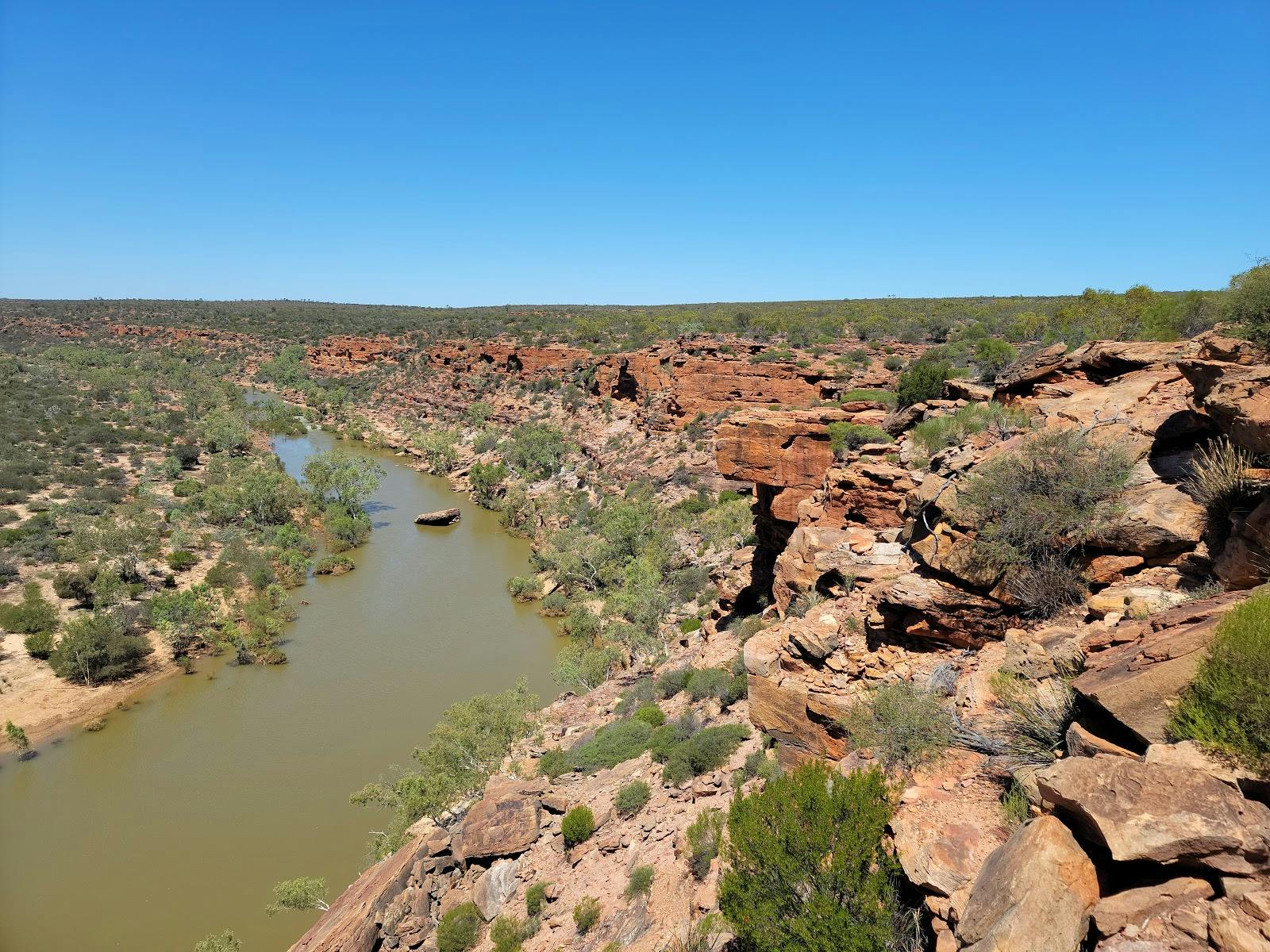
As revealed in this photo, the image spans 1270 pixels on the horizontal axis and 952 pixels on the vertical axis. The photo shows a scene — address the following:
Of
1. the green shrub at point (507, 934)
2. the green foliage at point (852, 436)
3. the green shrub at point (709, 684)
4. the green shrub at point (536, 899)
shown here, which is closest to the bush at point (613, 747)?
the green shrub at point (709, 684)

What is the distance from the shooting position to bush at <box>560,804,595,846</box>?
10.2 meters

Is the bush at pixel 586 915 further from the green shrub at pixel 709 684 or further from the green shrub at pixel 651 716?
the green shrub at pixel 709 684

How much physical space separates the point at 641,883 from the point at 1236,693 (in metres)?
7.12

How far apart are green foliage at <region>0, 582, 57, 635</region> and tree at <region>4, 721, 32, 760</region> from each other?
436 cm

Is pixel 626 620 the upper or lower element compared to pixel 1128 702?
lower

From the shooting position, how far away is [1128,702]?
15.2ft

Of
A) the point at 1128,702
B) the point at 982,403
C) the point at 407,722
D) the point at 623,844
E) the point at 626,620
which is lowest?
the point at 407,722

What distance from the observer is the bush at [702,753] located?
10531 mm

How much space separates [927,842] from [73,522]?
35568 mm

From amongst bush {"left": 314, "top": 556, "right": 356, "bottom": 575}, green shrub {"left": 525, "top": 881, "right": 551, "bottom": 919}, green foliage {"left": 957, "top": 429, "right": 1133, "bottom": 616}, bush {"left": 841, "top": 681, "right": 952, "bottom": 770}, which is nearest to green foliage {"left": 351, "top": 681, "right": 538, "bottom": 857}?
green shrub {"left": 525, "top": 881, "right": 551, "bottom": 919}

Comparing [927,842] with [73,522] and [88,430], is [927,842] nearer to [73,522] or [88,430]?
[73,522]

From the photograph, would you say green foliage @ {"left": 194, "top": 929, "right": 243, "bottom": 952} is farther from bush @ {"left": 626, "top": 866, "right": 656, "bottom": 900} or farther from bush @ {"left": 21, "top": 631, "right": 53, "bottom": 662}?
Answer: bush @ {"left": 21, "top": 631, "right": 53, "bottom": 662}

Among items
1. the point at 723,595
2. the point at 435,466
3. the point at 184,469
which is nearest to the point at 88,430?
the point at 184,469

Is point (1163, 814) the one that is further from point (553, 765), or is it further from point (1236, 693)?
point (553, 765)
